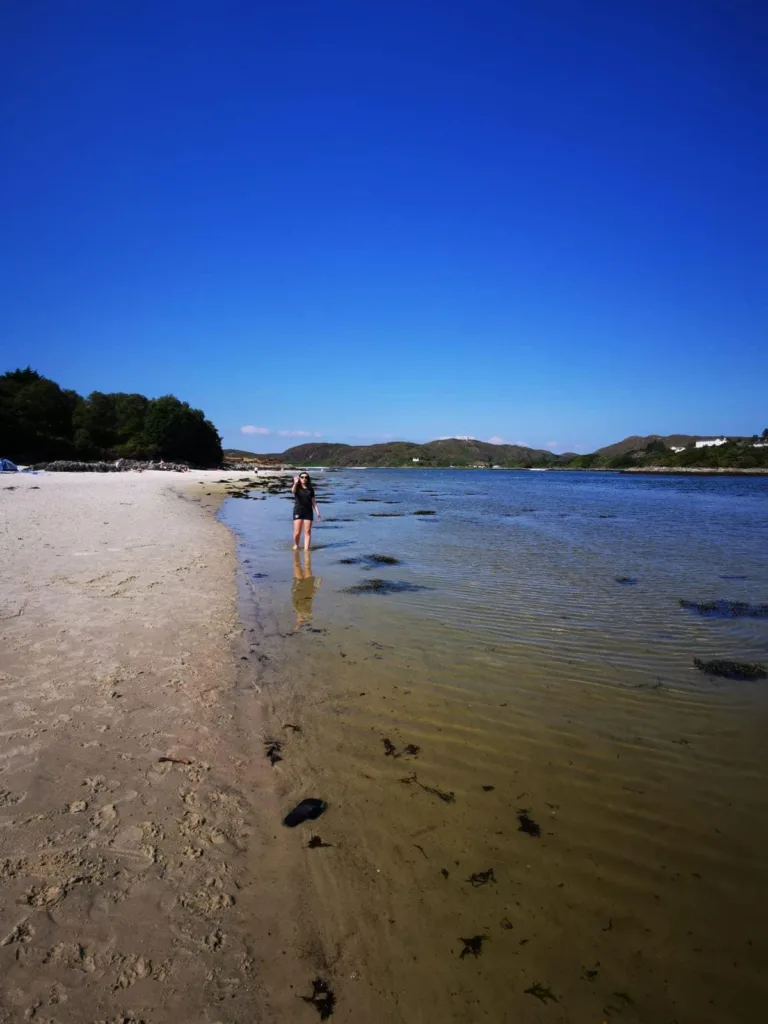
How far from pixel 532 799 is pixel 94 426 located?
304 feet

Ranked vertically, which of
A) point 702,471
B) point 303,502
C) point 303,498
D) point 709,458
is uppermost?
point 709,458

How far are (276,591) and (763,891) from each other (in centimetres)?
870

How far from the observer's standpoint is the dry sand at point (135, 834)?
2467 millimetres

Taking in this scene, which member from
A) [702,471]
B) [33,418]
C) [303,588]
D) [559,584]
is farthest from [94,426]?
[702,471]

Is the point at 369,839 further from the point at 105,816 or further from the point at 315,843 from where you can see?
the point at 105,816

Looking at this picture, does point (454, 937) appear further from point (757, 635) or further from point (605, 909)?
point (757, 635)

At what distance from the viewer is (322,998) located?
2.50 meters

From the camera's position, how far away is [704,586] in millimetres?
11742

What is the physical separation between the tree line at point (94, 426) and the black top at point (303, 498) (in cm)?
6569

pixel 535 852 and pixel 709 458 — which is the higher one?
pixel 709 458

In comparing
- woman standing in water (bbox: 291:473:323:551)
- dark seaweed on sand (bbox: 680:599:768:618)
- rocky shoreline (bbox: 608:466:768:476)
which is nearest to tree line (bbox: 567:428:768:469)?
rocky shoreline (bbox: 608:466:768:476)

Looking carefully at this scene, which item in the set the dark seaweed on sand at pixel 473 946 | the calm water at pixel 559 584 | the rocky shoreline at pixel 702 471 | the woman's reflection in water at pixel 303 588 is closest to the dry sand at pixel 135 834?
the dark seaweed on sand at pixel 473 946

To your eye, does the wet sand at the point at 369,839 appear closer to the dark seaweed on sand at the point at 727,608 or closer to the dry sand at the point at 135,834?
the dry sand at the point at 135,834

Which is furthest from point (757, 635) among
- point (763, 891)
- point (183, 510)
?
point (183, 510)
